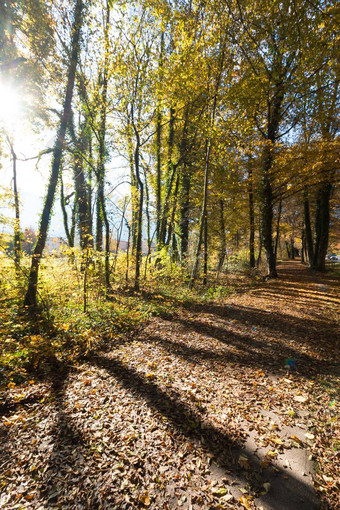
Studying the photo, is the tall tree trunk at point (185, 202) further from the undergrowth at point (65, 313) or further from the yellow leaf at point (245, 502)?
the yellow leaf at point (245, 502)

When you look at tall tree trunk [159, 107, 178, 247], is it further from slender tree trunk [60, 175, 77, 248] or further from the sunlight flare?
slender tree trunk [60, 175, 77, 248]

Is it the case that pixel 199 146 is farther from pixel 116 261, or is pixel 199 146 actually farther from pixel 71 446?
pixel 71 446

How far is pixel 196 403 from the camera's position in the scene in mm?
3355

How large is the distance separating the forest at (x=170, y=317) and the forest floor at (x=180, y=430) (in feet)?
0.07

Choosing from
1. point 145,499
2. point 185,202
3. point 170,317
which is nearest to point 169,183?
point 185,202

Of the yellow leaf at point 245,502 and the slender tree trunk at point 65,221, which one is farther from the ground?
the slender tree trunk at point 65,221

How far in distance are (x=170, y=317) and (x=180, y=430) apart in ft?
15.0

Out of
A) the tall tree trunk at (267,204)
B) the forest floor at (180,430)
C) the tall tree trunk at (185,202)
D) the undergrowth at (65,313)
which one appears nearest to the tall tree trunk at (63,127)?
the undergrowth at (65,313)

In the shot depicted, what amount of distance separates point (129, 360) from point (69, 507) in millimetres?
2622

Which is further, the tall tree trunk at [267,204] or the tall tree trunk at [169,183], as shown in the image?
the tall tree trunk at [169,183]

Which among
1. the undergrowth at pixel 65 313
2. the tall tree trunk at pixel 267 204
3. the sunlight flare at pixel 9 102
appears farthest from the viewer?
the tall tree trunk at pixel 267 204

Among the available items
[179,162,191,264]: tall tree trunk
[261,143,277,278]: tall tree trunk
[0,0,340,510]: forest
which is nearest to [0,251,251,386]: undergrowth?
[0,0,340,510]: forest

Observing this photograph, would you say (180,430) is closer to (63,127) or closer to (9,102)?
(63,127)

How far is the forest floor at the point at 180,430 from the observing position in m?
2.15
